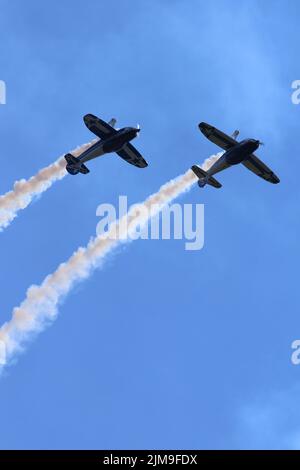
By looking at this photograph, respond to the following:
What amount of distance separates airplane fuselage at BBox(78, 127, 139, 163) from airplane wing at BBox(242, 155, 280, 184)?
19199 millimetres

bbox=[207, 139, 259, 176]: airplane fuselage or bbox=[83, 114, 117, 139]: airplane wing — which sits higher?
bbox=[83, 114, 117, 139]: airplane wing

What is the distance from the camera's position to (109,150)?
144 m

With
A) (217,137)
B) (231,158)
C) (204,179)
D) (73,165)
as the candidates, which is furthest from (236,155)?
(73,165)

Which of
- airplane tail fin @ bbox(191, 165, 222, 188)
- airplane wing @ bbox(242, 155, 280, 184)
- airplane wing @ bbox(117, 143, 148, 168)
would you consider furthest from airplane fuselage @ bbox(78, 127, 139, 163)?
airplane wing @ bbox(242, 155, 280, 184)

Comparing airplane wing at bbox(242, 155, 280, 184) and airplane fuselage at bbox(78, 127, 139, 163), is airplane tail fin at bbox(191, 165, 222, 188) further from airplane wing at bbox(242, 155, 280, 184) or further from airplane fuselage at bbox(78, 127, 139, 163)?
airplane fuselage at bbox(78, 127, 139, 163)

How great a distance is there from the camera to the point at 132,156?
5920 inches

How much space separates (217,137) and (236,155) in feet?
12.1

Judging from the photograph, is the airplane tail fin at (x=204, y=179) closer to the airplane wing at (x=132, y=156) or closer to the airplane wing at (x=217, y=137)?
the airplane wing at (x=217, y=137)

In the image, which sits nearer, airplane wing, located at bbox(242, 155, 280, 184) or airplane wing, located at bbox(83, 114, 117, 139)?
airplane wing, located at bbox(83, 114, 117, 139)

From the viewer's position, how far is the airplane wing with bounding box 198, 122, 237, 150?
146 meters
